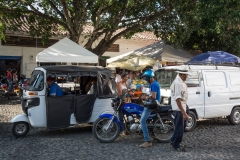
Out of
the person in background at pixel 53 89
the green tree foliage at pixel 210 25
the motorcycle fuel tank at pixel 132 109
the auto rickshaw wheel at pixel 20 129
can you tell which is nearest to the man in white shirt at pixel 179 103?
the motorcycle fuel tank at pixel 132 109

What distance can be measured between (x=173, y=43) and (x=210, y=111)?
800cm

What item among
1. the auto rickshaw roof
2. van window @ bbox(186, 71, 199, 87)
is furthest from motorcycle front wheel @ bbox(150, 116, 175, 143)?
the auto rickshaw roof

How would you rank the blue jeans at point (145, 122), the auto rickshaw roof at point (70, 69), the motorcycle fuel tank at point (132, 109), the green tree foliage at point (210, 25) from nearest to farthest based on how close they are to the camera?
1. the blue jeans at point (145, 122)
2. the motorcycle fuel tank at point (132, 109)
3. the auto rickshaw roof at point (70, 69)
4. the green tree foliage at point (210, 25)

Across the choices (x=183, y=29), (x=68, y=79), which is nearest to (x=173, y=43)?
(x=183, y=29)

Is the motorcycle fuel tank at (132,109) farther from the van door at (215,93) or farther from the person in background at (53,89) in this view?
the van door at (215,93)

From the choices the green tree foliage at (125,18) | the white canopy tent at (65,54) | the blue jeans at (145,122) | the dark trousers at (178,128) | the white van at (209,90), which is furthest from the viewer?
the green tree foliage at (125,18)

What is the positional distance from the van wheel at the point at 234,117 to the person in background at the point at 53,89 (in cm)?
527

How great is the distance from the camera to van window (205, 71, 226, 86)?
9062mm

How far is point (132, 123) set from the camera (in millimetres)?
7430

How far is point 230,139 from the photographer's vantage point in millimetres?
7750

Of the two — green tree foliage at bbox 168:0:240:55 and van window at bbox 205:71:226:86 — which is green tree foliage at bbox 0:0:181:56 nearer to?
green tree foliage at bbox 168:0:240:55

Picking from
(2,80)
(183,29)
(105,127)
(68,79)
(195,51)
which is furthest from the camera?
(195,51)

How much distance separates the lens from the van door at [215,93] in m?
9.00

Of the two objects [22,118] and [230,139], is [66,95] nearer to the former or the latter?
[22,118]
